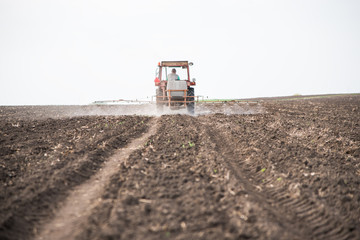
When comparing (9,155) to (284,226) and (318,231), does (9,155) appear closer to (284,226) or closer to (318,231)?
(284,226)

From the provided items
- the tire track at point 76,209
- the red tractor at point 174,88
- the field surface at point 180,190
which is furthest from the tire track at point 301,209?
the red tractor at point 174,88

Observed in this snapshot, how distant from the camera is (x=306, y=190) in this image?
4.48 m

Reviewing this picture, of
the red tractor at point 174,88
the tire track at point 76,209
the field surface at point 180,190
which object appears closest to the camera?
the field surface at point 180,190

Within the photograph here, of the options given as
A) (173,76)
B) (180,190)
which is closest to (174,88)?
(173,76)

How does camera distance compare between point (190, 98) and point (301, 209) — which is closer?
point (301, 209)

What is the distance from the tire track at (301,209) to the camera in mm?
3445

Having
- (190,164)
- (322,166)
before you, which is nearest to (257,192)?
(190,164)

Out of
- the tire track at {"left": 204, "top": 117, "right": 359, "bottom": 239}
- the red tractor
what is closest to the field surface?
the tire track at {"left": 204, "top": 117, "right": 359, "bottom": 239}

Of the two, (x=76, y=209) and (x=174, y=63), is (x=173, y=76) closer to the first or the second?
(x=174, y=63)

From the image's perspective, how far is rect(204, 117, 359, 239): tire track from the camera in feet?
11.3

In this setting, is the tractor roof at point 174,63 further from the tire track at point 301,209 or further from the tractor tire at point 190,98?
the tire track at point 301,209

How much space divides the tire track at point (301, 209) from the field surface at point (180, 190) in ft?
0.05

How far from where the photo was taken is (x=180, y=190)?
430 cm

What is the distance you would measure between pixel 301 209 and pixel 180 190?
218cm
